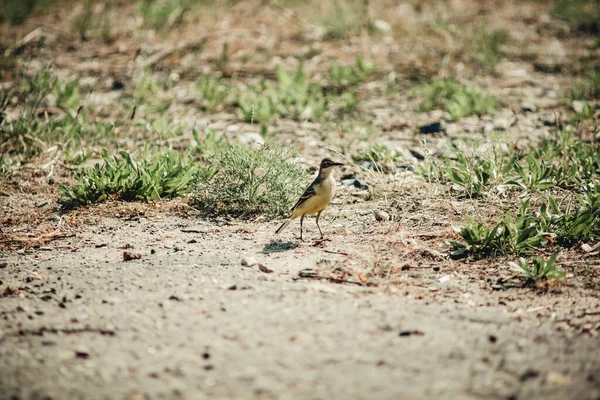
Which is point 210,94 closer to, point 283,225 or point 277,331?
point 283,225

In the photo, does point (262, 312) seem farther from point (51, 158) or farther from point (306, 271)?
point (51, 158)

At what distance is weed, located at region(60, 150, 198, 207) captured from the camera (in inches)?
233

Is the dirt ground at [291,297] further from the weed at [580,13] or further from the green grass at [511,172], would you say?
the weed at [580,13]

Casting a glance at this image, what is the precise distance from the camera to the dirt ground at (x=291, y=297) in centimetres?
303

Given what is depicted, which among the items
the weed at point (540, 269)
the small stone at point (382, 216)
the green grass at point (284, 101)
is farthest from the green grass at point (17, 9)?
the weed at point (540, 269)

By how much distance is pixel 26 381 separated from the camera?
3045mm

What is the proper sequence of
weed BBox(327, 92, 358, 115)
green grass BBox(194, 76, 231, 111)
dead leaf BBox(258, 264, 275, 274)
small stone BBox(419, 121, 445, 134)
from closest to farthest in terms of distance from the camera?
dead leaf BBox(258, 264, 275, 274)
small stone BBox(419, 121, 445, 134)
weed BBox(327, 92, 358, 115)
green grass BBox(194, 76, 231, 111)

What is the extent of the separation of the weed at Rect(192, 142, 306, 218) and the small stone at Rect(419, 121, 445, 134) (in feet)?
9.59

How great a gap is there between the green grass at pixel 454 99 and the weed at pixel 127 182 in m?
4.22

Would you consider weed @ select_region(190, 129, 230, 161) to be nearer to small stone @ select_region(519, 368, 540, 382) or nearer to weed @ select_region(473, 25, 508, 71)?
small stone @ select_region(519, 368, 540, 382)

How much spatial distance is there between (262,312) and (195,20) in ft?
32.3

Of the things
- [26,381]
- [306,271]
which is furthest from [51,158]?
[26,381]

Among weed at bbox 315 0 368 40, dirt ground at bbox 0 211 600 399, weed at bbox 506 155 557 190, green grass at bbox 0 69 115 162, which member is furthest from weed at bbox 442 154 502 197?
weed at bbox 315 0 368 40

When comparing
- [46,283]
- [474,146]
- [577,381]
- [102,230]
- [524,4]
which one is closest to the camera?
[577,381]
